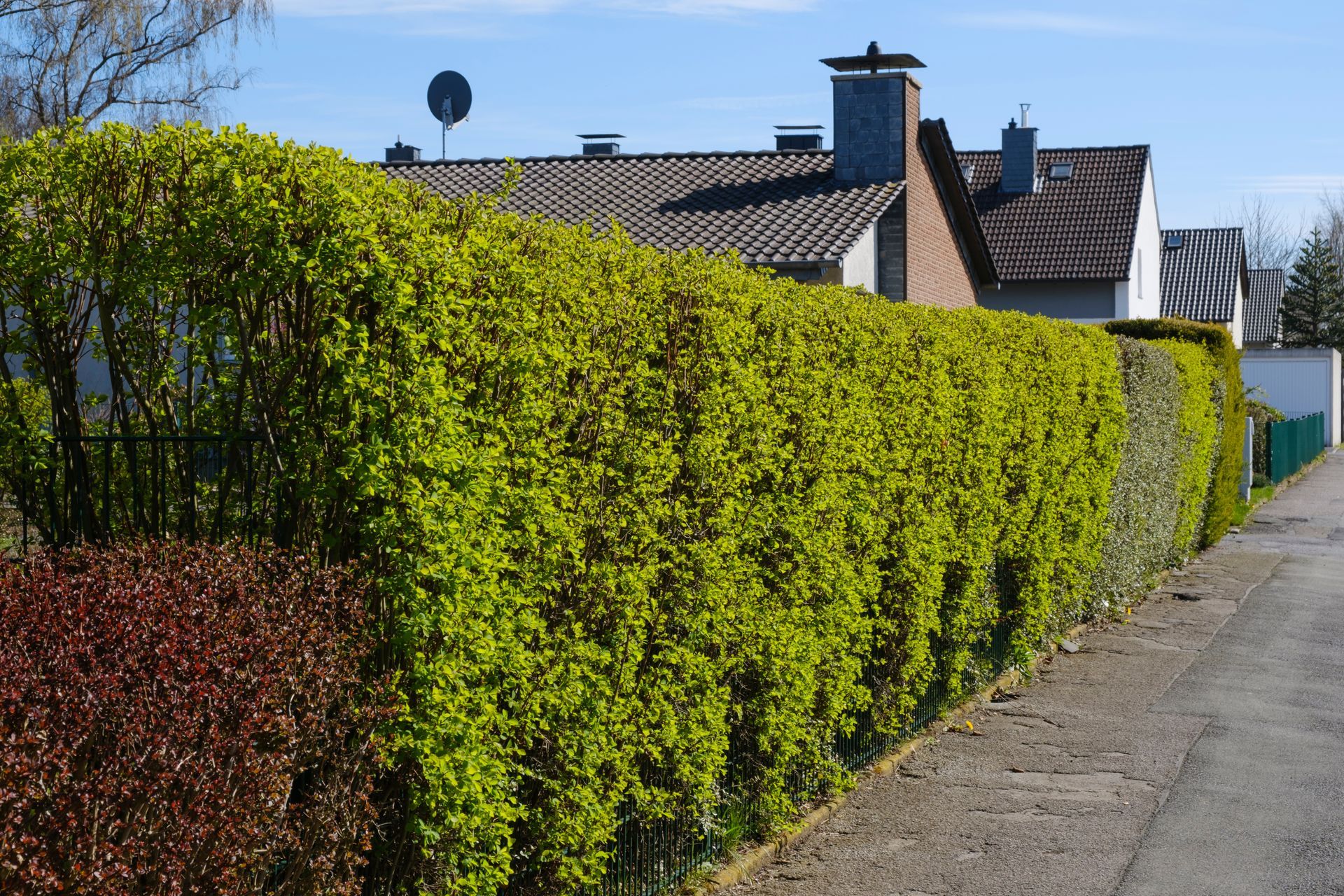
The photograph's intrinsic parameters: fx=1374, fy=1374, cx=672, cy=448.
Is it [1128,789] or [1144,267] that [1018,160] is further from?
[1128,789]

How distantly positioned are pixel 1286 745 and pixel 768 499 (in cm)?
470

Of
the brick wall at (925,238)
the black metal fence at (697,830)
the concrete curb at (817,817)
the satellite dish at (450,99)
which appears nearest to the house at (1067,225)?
the brick wall at (925,238)

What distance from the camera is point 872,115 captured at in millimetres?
25406

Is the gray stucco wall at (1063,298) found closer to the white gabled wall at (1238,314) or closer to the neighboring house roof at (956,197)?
the neighboring house roof at (956,197)

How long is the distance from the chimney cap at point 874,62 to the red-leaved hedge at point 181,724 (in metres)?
23.3

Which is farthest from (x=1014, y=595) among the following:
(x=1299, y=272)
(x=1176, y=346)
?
(x=1299, y=272)

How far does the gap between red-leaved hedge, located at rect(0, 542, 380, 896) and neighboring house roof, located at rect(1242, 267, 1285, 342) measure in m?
69.5

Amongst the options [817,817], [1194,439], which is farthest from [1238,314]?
[817,817]

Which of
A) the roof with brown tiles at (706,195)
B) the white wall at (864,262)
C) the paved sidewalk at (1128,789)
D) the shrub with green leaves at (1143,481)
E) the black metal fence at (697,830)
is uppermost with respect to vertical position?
the roof with brown tiles at (706,195)

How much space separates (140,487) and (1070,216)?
Answer: 38.7m

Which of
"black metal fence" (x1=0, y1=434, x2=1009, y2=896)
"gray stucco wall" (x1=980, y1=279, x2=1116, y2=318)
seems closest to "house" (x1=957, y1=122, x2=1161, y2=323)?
"gray stucco wall" (x1=980, y1=279, x2=1116, y2=318)

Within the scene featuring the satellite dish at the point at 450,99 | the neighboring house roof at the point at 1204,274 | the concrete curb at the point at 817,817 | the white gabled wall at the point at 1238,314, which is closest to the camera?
the concrete curb at the point at 817,817

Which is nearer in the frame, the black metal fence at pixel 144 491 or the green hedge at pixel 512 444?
the green hedge at pixel 512 444

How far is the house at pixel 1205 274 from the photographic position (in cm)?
5091
